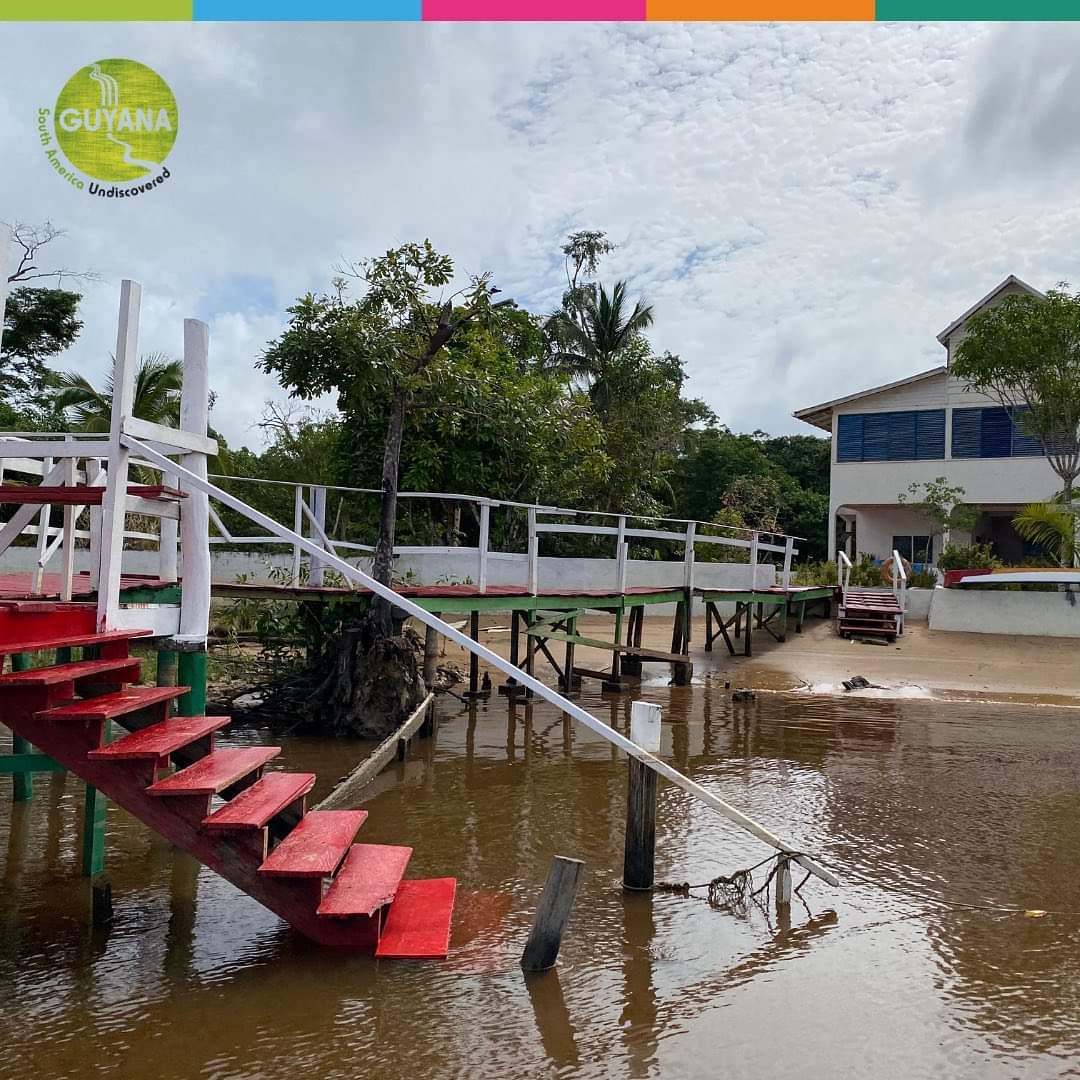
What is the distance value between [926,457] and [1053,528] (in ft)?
21.3

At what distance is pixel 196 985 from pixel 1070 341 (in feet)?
72.1

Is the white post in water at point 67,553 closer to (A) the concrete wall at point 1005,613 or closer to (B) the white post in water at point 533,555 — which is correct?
(B) the white post in water at point 533,555

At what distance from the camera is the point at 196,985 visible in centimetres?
488

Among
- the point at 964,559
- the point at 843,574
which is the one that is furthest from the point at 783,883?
the point at 843,574

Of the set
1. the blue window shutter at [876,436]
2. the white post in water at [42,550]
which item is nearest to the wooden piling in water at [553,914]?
the white post in water at [42,550]

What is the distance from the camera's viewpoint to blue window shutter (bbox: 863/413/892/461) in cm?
2820

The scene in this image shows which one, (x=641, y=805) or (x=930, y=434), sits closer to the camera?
(x=641, y=805)

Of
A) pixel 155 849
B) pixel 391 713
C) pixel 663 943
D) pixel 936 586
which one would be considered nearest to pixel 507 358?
pixel 391 713

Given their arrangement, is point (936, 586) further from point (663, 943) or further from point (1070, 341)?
point (663, 943)

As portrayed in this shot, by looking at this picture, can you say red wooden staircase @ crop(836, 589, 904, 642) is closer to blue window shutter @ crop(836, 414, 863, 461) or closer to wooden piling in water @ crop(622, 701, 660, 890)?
blue window shutter @ crop(836, 414, 863, 461)

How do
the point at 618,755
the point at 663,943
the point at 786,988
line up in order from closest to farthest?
the point at 786,988 < the point at 663,943 < the point at 618,755

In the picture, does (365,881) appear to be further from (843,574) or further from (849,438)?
(849,438)

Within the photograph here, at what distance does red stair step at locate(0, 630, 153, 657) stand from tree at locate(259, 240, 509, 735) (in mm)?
5667

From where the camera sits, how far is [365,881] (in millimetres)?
5246
